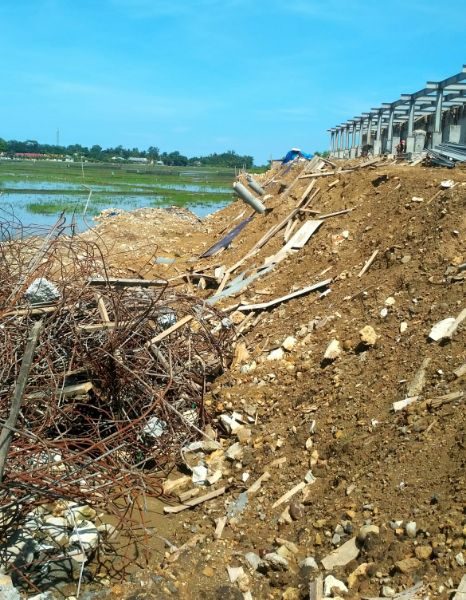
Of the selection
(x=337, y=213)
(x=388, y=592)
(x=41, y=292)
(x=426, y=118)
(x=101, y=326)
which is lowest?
(x=388, y=592)

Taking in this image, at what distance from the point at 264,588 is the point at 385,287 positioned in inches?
157

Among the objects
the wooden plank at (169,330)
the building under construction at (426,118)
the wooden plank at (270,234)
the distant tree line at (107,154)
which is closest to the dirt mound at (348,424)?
the wooden plank at (169,330)

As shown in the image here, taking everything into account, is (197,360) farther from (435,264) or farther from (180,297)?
(435,264)

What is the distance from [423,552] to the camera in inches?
153

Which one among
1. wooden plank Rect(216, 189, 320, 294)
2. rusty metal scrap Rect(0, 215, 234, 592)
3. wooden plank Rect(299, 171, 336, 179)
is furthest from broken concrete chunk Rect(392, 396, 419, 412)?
wooden plank Rect(299, 171, 336, 179)

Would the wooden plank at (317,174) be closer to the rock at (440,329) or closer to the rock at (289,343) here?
the rock at (289,343)

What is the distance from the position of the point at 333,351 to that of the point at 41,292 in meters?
2.97

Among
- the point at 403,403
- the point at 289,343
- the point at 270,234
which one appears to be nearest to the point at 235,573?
the point at 403,403

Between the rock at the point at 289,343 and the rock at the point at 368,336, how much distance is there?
102 centimetres

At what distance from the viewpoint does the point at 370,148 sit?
1391 inches

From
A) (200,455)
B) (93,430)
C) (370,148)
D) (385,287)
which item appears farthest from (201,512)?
(370,148)

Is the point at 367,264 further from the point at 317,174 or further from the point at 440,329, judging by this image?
the point at 317,174

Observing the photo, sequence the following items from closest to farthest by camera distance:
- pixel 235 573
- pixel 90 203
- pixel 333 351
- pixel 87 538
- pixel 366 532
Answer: pixel 366 532, pixel 235 573, pixel 87 538, pixel 333 351, pixel 90 203

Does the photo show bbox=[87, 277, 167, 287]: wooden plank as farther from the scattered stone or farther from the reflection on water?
the reflection on water
